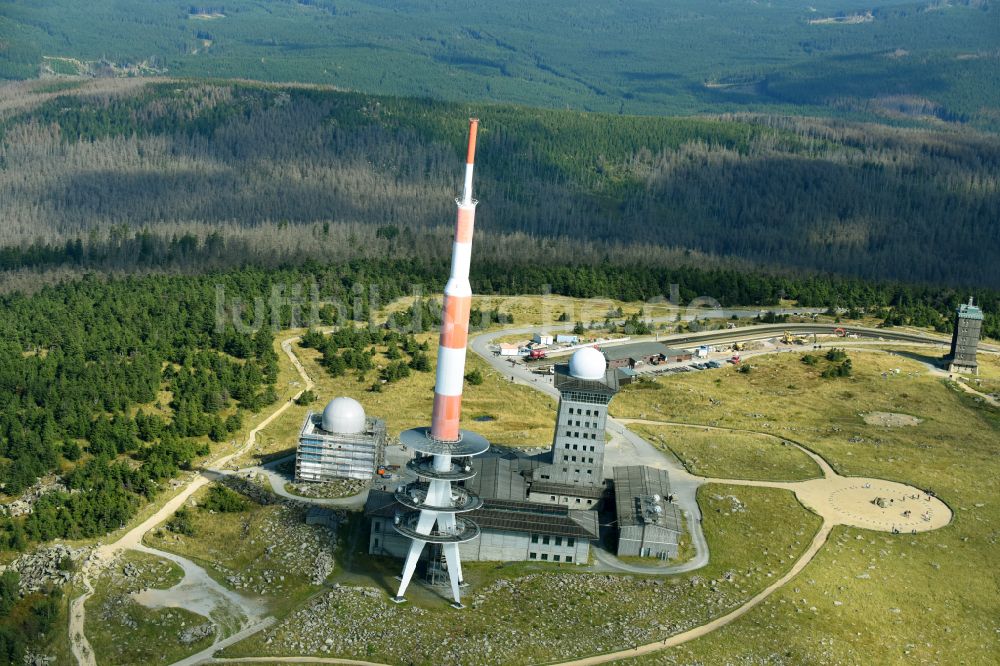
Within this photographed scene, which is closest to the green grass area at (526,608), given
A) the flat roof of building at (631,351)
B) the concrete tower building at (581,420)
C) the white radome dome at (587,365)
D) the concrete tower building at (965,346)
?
the concrete tower building at (581,420)

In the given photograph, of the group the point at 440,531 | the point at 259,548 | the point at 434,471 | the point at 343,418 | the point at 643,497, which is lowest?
the point at 259,548

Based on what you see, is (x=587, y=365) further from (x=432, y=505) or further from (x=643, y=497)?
(x=432, y=505)

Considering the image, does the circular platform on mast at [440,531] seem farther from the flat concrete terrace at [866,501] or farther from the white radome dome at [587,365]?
the flat concrete terrace at [866,501]

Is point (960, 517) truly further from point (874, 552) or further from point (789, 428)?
point (789, 428)

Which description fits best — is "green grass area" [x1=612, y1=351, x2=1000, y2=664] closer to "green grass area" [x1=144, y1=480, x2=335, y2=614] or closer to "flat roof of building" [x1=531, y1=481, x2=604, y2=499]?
"flat roof of building" [x1=531, y1=481, x2=604, y2=499]

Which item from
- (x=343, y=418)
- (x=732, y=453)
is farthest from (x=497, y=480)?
(x=732, y=453)

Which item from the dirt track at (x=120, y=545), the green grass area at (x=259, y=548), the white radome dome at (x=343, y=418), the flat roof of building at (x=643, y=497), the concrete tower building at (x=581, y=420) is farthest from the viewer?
the white radome dome at (x=343, y=418)

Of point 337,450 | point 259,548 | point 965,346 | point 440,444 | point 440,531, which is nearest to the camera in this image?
point 440,444
